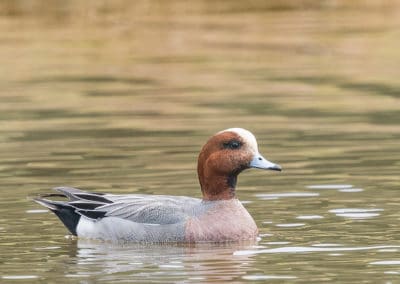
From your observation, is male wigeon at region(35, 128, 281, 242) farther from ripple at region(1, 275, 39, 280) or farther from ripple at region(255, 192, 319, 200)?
ripple at region(1, 275, 39, 280)

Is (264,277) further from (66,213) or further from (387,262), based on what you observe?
(66,213)

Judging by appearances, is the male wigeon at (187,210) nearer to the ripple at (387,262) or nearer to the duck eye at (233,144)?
the duck eye at (233,144)

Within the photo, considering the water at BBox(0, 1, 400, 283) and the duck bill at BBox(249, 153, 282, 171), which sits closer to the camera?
the water at BBox(0, 1, 400, 283)

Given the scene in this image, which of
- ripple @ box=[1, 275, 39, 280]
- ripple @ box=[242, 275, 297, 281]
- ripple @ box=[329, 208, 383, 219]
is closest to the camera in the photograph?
ripple @ box=[242, 275, 297, 281]

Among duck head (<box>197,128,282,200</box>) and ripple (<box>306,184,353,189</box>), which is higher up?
duck head (<box>197,128,282,200</box>)

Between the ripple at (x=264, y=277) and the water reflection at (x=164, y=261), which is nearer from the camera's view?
the ripple at (x=264, y=277)

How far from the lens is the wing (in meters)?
12.2

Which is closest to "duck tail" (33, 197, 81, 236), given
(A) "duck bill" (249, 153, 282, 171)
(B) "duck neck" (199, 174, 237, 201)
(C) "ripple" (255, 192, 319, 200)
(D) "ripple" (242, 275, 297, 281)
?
(B) "duck neck" (199, 174, 237, 201)

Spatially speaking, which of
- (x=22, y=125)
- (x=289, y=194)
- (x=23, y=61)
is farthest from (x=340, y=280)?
(x=23, y=61)

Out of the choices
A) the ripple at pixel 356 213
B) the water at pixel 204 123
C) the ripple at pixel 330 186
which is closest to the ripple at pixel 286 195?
the water at pixel 204 123

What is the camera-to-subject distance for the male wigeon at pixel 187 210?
1212 cm

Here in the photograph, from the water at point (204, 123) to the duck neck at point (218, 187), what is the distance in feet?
1.36

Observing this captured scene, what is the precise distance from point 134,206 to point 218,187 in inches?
26.7

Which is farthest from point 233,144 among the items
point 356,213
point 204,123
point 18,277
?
point 204,123
